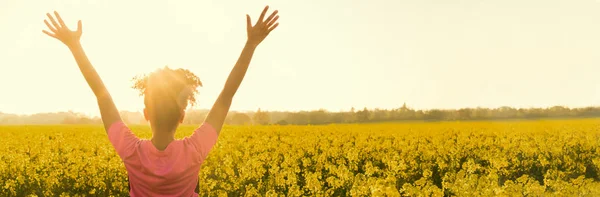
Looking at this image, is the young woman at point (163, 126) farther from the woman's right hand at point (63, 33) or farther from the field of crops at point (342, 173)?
the field of crops at point (342, 173)

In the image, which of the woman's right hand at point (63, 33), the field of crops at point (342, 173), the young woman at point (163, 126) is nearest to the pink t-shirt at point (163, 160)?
the young woman at point (163, 126)

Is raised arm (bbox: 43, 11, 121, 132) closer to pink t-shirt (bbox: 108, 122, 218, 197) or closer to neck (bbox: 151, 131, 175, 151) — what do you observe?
pink t-shirt (bbox: 108, 122, 218, 197)

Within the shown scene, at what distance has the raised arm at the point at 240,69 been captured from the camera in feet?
8.13

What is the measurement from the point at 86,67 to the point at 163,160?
2.04 ft

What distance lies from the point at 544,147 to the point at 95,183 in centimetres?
1248

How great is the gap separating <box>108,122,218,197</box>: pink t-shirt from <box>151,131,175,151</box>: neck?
2 cm

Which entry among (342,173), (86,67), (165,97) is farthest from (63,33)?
(342,173)

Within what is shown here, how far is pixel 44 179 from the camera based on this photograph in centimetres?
1011

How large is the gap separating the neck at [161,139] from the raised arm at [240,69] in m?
0.19

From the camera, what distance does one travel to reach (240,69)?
8.40ft

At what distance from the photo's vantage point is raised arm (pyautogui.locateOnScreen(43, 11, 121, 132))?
2482 millimetres

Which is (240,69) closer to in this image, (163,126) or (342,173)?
(163,126)

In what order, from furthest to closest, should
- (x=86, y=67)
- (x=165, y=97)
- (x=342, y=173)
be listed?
1. (x=342, y=173)
2. (x=86, y=67)
3. (x=165, y=97)

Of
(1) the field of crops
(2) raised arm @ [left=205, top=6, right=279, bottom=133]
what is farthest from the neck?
(1) the field of crops
